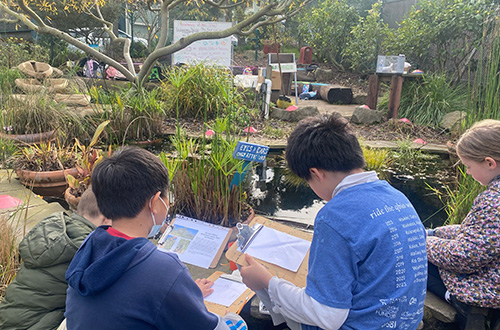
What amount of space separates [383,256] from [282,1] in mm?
5120

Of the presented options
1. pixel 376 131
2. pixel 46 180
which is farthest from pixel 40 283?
pixel 376 131

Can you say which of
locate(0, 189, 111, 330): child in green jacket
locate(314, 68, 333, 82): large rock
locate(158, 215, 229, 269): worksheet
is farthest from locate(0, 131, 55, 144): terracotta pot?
locate(314, 68, 333, 82): large rock

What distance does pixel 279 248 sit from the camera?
1.92m

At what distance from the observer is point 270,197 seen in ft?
13.1

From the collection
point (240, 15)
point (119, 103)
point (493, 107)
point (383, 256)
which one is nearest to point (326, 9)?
point (240, 15)

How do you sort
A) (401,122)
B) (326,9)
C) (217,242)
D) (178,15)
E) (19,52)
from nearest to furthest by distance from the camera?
(217,242), (401,122), (19,52), (326,9), (178,15)

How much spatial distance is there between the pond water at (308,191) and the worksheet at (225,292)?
1.31m

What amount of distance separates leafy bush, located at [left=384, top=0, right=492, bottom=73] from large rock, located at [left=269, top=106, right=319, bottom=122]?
2.95 metres

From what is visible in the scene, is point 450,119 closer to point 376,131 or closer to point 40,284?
point 376,131

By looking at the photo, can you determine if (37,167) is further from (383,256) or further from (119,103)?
(383,256)

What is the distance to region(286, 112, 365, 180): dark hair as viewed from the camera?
1.39 m

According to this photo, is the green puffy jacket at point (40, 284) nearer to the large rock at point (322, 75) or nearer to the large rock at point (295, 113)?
the large rock at point (295, 113)

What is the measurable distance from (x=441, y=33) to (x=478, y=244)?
797 cm

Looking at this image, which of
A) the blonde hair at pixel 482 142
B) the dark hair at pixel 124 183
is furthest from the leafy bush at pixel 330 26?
the dark hair at pixel 124 183
